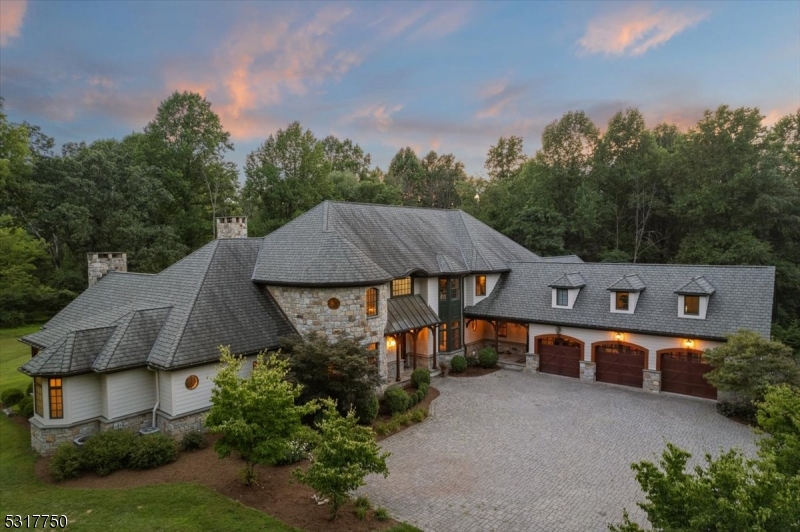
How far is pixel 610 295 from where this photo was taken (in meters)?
20.9

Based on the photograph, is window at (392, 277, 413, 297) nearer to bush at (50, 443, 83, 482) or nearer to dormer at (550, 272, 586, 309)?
dormer at (550, 272, 586, 309)

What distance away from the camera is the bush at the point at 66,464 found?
37.4 ft

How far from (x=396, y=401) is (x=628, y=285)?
12.7 m

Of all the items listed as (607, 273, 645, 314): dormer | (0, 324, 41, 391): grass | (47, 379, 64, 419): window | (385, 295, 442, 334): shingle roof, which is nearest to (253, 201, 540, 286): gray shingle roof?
(385, 295, 442, 334): shingle roof

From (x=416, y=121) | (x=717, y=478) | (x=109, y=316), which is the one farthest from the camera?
(x=416, y=121)

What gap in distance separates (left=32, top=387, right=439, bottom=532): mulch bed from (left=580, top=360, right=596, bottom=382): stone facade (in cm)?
1488

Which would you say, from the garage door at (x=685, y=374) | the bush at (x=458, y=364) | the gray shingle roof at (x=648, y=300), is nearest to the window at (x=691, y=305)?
the gray shingle roof at (x=648, y=300)

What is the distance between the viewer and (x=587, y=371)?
21016mm

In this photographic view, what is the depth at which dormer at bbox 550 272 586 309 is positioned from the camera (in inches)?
866

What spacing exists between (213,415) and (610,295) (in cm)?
1879

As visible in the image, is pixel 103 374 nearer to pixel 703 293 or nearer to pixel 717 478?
pixel 717 478

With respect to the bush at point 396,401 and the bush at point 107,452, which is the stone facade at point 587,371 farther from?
the bush at point 107,452

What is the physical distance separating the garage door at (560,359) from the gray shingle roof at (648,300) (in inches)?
60.8

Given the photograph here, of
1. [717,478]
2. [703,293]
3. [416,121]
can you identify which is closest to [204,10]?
[416,121]
